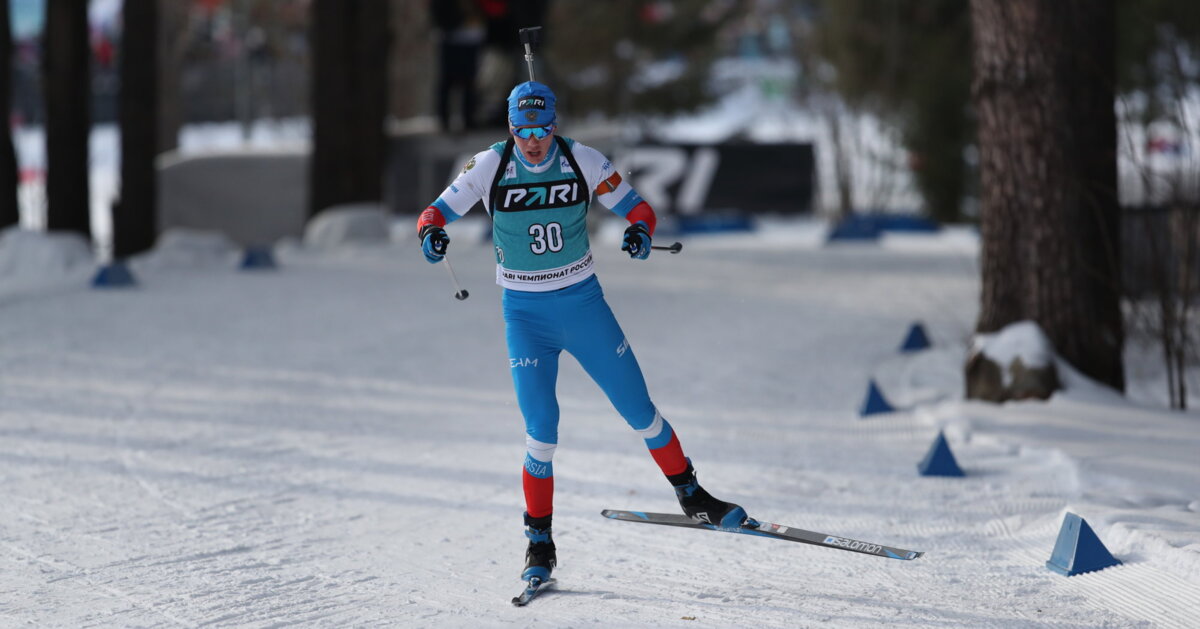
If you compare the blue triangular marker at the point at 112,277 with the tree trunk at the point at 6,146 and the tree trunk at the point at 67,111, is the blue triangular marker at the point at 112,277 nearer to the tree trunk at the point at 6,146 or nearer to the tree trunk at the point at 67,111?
the tree trunk at the point at 67,111

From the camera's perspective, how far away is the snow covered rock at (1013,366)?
28.7 feet

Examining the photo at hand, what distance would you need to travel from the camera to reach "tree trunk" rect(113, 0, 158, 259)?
17.2m

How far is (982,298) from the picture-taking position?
363 inches

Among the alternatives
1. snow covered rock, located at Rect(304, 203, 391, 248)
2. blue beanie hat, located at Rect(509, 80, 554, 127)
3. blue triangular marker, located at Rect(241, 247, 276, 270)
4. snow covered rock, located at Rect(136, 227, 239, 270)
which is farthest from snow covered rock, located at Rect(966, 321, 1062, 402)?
snow covered rock, located at Rect(304, 203, 391, 248)

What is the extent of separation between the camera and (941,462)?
738 cm

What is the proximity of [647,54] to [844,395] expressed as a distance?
28931mm

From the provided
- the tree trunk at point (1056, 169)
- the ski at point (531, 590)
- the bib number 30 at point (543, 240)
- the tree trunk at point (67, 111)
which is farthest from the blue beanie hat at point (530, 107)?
the tree trunk at point (67, 111)

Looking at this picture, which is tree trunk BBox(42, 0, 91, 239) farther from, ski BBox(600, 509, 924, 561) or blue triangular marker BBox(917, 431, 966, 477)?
ski BBox(600, 509, 924, 561)

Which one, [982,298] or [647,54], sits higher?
[647,54]

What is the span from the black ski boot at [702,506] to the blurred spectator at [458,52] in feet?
52.4

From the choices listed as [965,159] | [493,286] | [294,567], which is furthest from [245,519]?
[965,159]

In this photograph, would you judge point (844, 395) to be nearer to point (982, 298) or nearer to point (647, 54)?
point (982, 298)

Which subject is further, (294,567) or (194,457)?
(194,457)

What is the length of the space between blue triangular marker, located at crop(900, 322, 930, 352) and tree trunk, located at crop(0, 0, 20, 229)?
11596 millimetres
